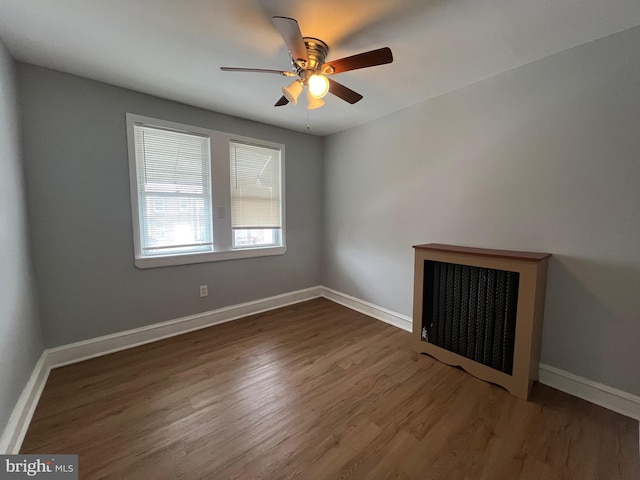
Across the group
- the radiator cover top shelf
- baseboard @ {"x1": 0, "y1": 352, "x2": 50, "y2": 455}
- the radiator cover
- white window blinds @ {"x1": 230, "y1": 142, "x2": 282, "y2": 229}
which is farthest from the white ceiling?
baseboard @ {"x1": 0, "y1": 352, "x2": 50, "y2": 455}

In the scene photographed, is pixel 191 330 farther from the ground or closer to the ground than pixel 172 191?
closer to the ground

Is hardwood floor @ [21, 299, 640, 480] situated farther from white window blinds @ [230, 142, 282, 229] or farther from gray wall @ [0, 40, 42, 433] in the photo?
white window blinds @ [230, 142, 282, 229]

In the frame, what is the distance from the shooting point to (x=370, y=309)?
3189mm

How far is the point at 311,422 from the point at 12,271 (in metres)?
2.04

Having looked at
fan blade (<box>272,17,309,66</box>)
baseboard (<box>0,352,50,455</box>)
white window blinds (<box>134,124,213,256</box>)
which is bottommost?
baseboard (<box>0,352,50,455</box>)

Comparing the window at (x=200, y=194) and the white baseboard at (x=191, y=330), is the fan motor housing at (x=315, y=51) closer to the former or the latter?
the window at (x=200, y=194)

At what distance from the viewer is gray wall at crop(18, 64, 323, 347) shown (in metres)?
1.95

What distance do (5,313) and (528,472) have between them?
9.38ft

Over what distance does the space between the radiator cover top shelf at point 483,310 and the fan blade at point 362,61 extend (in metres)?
1.44

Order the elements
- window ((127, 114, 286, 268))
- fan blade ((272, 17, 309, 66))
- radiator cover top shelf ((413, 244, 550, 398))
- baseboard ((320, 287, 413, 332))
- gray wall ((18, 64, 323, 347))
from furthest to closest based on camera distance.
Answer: baseboard ((320, 287, 413, 332)), window ((127, 114, 286, 268)), gray wall ((18, 64, 323, 347)), radiator cover top shelf ((413, 244, 550, 398)), fan blade ((272, 17, 309, 66))

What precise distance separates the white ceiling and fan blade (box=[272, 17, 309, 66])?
19 cm

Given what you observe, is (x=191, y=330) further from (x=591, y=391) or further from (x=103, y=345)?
(x=591, y=391)

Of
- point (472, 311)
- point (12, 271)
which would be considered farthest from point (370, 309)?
point (12, 271)

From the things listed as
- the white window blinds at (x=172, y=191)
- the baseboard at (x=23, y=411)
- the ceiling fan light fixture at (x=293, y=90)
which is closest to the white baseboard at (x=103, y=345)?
the baseboard at (x=23, y=411)
